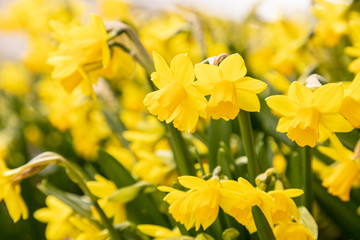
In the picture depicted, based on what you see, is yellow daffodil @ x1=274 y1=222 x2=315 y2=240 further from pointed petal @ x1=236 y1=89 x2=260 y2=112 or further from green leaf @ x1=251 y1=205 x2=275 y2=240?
pointed petal @ x1=236 y1=89 x2=260 y2=112

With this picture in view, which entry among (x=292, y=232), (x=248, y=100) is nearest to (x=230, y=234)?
(x=292, y=232)

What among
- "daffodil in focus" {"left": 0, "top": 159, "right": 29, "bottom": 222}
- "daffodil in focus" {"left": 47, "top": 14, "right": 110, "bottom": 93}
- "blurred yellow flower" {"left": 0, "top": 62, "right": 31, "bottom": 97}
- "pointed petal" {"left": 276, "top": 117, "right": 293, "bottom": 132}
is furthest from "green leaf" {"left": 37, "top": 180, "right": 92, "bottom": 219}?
"blurred yellow flower" {"left": 0, "top": 62, "right": 31, "bottom": 97}

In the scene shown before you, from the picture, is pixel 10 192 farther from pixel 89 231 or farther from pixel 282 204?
pixel 282 204

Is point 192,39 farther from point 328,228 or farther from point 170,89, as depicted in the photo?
point 170,89

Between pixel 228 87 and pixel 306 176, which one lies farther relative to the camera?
pixel 306 176

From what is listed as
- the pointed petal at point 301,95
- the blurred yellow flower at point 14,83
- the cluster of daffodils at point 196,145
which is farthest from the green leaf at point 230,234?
the blurred yellow flower at point 14,83
